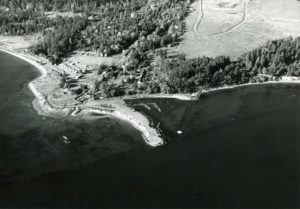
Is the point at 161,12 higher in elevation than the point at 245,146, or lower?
higher

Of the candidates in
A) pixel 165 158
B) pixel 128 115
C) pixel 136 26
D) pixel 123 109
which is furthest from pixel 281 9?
pixel 165 158

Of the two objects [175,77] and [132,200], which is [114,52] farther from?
[132,200]

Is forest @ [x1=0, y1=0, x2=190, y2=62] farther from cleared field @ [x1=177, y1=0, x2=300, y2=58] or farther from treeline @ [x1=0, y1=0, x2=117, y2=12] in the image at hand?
cleared field @ [x1=177, y1=0, x2=300, y2=58]

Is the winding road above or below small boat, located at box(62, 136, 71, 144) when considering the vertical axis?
above

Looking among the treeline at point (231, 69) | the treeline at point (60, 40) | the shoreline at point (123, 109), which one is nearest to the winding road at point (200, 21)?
the treeline at point (231, 69)

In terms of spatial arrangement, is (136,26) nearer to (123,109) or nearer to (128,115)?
(123,109)

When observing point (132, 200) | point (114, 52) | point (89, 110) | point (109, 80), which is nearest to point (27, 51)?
point (114, 52)

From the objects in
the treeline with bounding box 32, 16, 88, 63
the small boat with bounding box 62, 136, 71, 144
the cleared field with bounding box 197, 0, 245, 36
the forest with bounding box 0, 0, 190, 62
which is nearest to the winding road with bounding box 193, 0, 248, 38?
the cleared field with bounding box 197, 0, 245, 36

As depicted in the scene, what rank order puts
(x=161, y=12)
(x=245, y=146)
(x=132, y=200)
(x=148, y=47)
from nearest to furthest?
(x=132, y=200) → (x=245, y=146) → (x=148, y=47) → (x=161, y=12)
